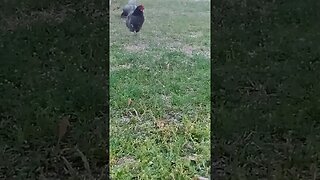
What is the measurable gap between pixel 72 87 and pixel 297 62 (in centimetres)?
94

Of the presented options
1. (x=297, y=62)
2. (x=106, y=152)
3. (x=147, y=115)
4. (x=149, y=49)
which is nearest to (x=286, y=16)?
(x=297, y=62)

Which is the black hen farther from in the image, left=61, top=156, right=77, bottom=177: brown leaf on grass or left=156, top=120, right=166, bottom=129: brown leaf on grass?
left=61, top=156, right=77, bottom=177: brown leaf on grass

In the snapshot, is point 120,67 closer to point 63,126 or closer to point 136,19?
point 136,19

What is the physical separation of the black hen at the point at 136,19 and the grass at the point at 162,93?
34 mm

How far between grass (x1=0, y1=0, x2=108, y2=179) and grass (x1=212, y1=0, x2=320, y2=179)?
44cm

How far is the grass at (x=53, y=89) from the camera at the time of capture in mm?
1955

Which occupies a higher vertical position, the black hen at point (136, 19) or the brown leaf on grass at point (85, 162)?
the black hen at point (136, 19)

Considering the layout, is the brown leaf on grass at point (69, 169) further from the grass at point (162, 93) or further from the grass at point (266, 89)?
the grass at point (266, 89)

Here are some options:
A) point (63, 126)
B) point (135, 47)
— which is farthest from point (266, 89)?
point (63, 126)

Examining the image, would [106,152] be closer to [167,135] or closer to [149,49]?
[167,135]

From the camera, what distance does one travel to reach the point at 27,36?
9.08 ft

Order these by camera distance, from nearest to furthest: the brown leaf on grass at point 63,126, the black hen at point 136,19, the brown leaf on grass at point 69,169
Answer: the brown leaf on grass at point 69,169 < the brown leaf on grass at point 63,126 < the black hen at point 136,19

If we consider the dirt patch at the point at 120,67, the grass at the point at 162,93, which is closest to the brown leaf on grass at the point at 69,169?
the grass at the point at 162,93

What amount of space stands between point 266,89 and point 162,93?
40 cm
